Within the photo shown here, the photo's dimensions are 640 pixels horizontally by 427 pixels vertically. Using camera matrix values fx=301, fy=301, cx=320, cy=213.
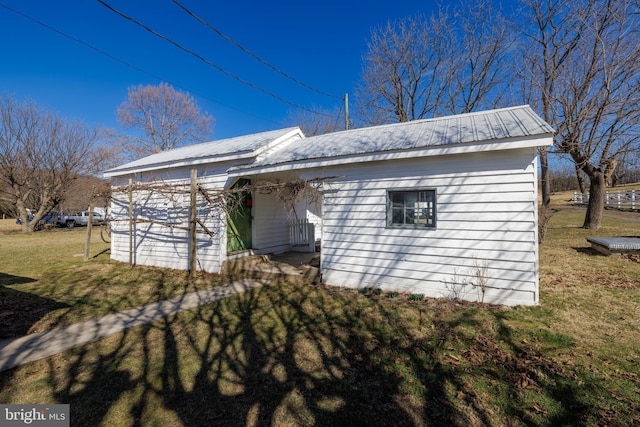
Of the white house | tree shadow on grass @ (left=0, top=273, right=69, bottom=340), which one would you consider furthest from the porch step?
tree shadow on grass @ (left=0, top=273, right=69, bottom=340)

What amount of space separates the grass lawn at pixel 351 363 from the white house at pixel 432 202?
573 millimetres

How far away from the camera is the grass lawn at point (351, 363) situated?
8.45 ft

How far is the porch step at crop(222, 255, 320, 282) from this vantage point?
22.9ft

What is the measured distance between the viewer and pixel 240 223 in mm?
8914

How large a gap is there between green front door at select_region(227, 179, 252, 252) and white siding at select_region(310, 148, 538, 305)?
3050mm

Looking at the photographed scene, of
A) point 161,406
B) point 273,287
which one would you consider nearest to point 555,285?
point 273,287

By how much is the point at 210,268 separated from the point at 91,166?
821 inches

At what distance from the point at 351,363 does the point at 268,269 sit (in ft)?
14.9

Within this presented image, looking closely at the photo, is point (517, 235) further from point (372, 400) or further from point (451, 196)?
point (372, 400)

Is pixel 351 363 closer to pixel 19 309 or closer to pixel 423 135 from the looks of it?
pixel 423 135

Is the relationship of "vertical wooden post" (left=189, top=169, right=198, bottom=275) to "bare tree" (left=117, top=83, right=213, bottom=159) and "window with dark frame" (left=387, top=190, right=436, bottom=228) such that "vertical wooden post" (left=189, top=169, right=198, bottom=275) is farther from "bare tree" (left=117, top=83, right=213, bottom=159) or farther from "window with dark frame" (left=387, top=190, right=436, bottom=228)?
"bare tree" (left=117, top=83, right=213, bottom=159)

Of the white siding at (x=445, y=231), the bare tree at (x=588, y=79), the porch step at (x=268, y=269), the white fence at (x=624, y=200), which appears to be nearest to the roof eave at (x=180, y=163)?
the white siding at (x=445, y=231)

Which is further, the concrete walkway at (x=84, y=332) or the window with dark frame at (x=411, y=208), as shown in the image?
the window with dark frame at (x=411, y=208)

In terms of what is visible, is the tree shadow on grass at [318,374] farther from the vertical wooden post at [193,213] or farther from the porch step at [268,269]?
the vertical wooden post at [193,213]
